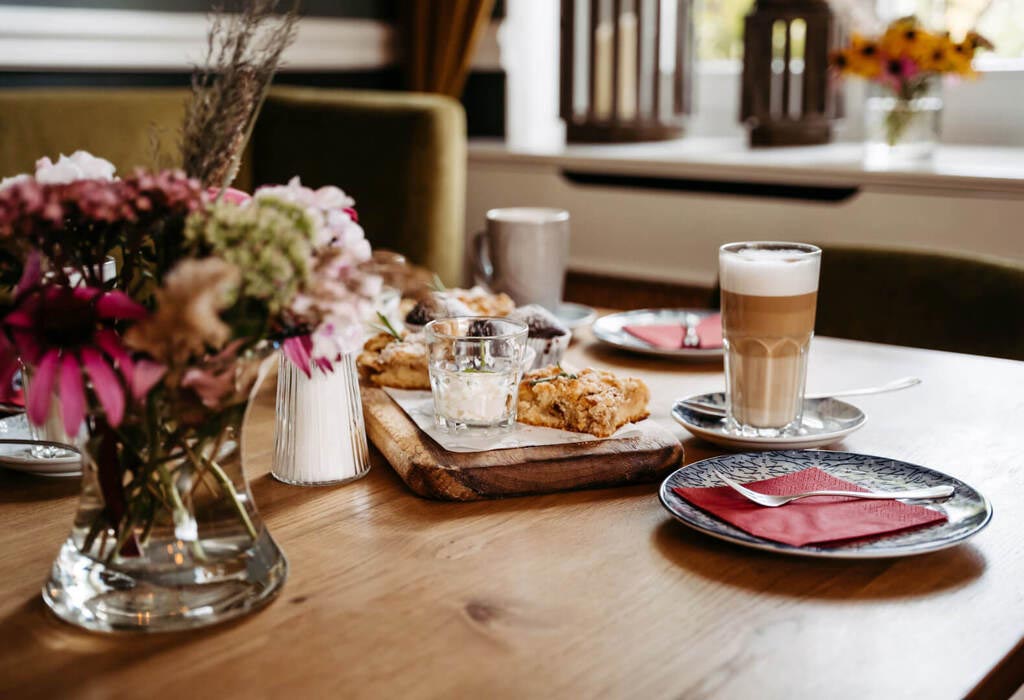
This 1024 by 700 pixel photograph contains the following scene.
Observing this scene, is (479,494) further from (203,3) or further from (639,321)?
(203,3)

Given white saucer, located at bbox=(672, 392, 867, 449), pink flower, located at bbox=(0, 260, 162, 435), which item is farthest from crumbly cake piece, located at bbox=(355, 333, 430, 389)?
pink flower, located at bbox=(0, 260, 162, 435)

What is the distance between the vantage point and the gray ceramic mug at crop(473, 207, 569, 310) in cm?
147

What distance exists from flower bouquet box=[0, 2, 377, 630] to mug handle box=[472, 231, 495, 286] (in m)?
0.83

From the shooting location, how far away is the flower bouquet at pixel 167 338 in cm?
60

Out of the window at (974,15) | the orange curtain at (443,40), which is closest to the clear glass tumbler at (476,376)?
the window at (974,15)

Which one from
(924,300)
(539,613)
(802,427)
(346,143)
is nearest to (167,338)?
(539,613)

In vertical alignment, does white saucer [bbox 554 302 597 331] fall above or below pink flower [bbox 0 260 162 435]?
below

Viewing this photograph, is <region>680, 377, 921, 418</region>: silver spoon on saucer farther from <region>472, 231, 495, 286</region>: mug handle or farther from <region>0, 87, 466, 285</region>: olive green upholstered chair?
<region>0, 87, 466, 285</region>: olive green upholstered chair

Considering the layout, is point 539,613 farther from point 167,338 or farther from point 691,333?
point 691,333

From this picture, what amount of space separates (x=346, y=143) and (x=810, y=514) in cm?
231

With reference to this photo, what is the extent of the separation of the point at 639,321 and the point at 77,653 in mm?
960

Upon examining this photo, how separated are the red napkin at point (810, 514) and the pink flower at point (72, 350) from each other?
42cm

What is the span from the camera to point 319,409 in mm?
919

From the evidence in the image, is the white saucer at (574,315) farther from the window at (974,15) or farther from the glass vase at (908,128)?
the window at (974,15)
